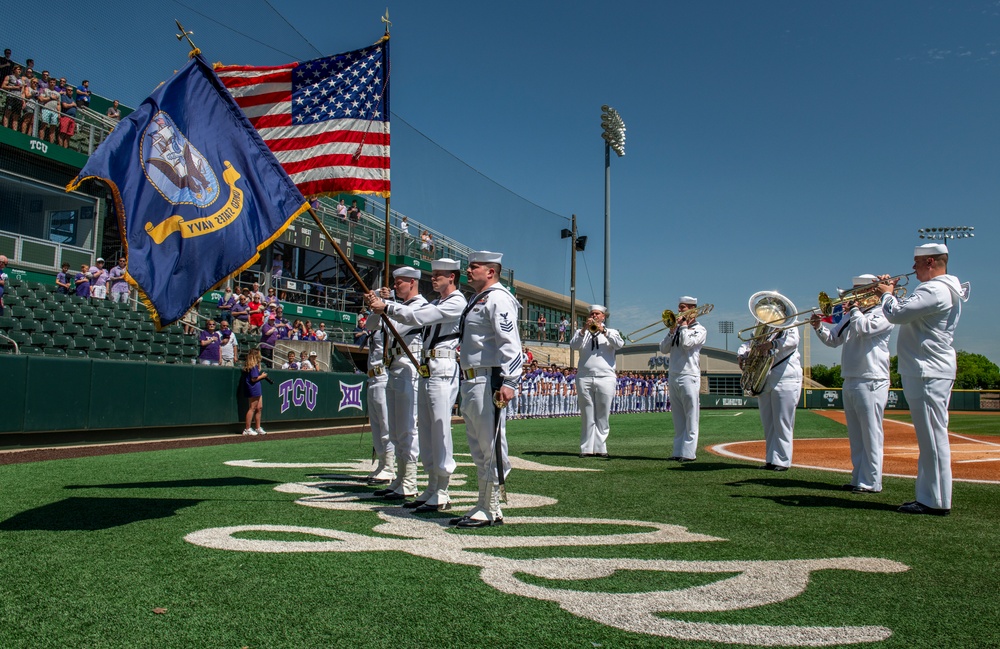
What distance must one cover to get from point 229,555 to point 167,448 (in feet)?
32.0

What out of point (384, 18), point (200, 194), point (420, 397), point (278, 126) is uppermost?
point (384, 18)

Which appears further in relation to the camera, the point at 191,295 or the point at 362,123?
the point at 362,123

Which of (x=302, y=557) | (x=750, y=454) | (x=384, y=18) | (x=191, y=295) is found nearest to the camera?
(x=302, y=557)

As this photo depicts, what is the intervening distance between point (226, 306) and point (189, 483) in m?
14.5

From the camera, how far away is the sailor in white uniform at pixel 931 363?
5.93 metres

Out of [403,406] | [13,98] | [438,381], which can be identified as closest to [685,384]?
[403,406]

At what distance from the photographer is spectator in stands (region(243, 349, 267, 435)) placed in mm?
16094

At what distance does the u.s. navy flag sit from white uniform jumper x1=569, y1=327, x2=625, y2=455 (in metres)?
6.21

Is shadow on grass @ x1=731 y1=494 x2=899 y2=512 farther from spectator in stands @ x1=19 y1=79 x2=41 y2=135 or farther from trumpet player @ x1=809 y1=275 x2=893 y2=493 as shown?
spectator in stands @ x1=19 y1=79 x2=41 y2=135

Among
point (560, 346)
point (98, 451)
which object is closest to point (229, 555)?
point (98, 451)

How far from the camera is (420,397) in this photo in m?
6.35

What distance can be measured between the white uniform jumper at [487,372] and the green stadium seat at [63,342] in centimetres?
1218

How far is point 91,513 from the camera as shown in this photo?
580cm

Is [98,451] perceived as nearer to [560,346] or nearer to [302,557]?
[302,557]
